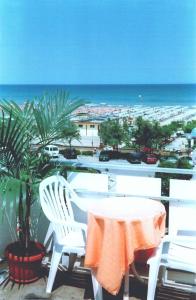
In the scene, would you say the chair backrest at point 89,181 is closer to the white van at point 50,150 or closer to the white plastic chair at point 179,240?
the white van at point 50,150

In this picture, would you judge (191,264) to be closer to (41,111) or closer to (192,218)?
(192,218)

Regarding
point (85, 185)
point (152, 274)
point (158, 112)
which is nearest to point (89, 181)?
point (85, 185)

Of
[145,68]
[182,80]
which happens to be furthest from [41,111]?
[182,80]

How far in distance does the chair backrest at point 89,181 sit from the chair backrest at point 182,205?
1.91ft

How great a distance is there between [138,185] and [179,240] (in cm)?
81

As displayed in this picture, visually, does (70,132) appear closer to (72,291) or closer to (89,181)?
(89,181)

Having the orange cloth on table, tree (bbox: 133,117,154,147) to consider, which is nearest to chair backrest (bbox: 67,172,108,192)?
the orange cloth on table

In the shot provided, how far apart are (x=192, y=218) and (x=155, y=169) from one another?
50 cm

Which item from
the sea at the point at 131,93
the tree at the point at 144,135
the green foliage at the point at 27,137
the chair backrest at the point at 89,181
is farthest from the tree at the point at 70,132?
the sea at the point at 131,93

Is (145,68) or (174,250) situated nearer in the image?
(174,250)

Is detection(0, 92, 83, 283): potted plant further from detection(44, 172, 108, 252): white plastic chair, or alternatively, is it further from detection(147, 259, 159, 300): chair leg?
detection(147, 259, 159, 300): chair leg

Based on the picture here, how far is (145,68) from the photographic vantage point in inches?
2480

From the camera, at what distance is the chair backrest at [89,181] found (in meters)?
3.06

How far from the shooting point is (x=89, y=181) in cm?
310
